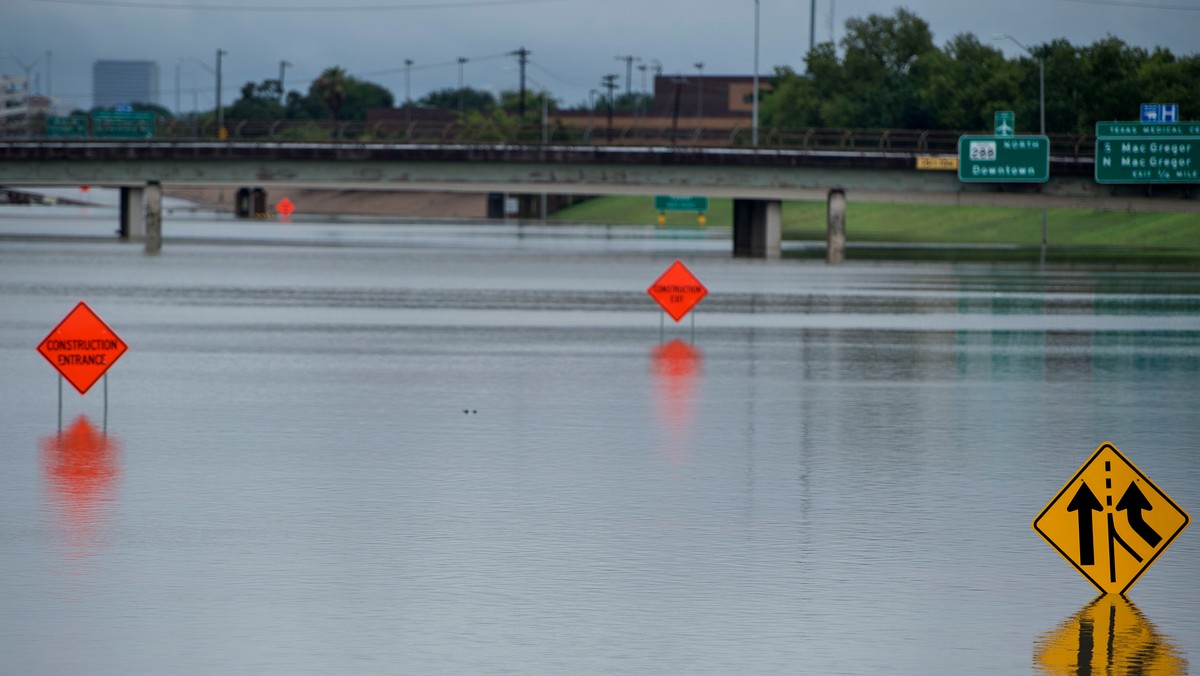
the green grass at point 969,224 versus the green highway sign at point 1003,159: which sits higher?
the green highway sign at point 1003,159

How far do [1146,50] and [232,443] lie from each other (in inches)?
4309

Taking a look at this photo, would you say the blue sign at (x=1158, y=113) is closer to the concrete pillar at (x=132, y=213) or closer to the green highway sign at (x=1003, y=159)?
the green highway sign at (x=1003, y=159)

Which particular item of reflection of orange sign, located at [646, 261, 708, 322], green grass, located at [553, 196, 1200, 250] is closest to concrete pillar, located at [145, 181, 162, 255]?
green grass, located at [553, 196, 1200, 250]

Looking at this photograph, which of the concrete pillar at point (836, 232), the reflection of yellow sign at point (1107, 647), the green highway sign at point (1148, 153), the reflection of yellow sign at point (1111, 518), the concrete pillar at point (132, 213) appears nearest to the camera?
the reflection of yellow sign at point (1107, 647)

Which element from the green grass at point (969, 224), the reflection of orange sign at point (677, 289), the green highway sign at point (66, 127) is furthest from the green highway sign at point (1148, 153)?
the reflection of orange sign at point (677, 289)

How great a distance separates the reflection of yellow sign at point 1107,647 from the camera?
34.2 ft

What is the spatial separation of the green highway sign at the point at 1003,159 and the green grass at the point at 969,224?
1615 centimetres

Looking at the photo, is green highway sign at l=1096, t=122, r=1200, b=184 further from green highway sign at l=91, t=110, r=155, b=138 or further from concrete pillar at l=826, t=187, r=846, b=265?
green highway sign at l=91, t=110, r=155, b=138

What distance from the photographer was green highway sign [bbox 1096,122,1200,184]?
80.3m

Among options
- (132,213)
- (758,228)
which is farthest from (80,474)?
(132,213)

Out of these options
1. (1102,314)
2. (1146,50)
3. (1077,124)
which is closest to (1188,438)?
(1102,314)

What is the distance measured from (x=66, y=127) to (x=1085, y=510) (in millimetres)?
87756

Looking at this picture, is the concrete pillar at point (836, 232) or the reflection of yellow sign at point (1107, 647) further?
the concrete pillar at point (836, 232)

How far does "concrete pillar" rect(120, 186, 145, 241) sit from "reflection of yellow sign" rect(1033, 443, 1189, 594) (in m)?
90.8
